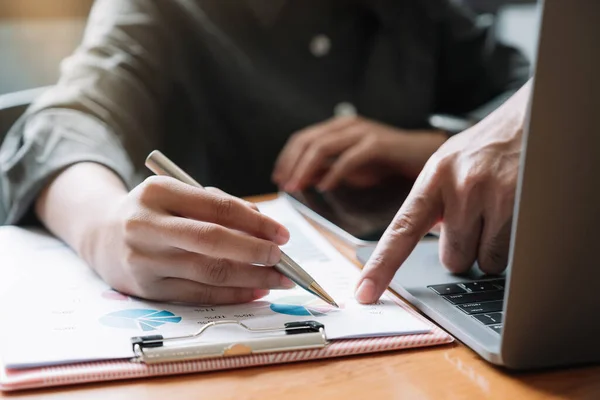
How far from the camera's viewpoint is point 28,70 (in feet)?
4.41

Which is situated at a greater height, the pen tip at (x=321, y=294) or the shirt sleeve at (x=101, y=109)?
the shirt sleeve at (x=101, y=109)

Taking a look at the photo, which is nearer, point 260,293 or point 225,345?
point 225,345

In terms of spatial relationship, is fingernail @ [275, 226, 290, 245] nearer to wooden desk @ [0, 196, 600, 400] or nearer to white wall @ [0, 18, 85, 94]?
wooden desk @ [0, 196, 600, 400]

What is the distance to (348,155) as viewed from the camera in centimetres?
98

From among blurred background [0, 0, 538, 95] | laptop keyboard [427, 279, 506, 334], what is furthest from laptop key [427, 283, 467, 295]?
blurred background [0, 0, 538, 95]

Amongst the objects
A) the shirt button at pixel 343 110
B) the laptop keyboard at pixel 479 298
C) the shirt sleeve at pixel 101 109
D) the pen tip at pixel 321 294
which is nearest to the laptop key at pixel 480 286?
the laptop keyboard at pixel 479 298

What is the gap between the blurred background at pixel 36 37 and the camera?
4.30 ft

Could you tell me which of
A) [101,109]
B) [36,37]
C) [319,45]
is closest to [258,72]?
[319,45]

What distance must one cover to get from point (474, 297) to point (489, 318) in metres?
0.04

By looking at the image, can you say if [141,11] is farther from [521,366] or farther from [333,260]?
[521,366]

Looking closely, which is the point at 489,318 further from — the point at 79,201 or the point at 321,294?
the point at 79,201

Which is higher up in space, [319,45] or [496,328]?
[319,45]

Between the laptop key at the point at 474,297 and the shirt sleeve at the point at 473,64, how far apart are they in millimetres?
821

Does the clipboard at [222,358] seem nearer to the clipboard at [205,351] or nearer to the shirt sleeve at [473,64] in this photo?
the clipboard at [205,351]
